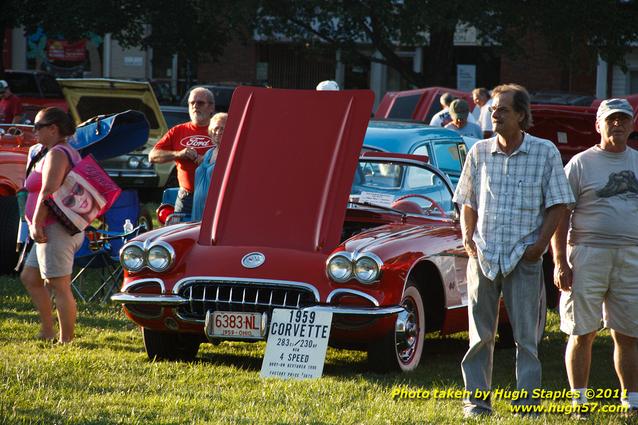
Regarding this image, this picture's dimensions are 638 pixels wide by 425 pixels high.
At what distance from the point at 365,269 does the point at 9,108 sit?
13336 mm

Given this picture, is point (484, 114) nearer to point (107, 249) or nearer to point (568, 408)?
point (107, 249)

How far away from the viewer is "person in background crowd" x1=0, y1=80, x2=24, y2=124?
1906 cm

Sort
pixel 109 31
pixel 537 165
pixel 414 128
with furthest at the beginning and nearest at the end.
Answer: pixel 109 31, pixel 414 128, pixel 537 165

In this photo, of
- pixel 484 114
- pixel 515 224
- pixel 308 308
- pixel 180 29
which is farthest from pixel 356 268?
pixel 180 29

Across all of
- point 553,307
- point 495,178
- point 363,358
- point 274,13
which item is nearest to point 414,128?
point 553,307

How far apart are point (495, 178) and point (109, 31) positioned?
25773 mm

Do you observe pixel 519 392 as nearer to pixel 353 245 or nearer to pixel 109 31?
pixel 353 245

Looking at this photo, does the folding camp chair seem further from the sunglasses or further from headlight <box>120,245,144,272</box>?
headlight <box>120,245,144,272</box>

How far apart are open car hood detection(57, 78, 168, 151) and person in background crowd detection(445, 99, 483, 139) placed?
481cm

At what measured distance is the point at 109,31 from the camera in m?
30.7

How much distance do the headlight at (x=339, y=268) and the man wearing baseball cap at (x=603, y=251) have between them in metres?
1.44

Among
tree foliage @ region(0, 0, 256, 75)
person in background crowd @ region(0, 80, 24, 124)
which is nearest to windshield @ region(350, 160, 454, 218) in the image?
person in background crowd @ region(0, 80, 24, 124)

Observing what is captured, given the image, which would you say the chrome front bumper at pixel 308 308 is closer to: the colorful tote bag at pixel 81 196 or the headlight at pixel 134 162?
the colorful tote bag at pixel 81 196

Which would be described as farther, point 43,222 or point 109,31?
point 109,31
